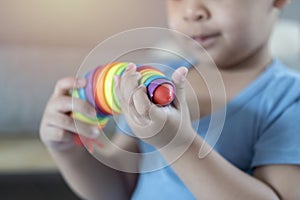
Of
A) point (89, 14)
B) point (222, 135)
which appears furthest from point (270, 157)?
point (89, 14)

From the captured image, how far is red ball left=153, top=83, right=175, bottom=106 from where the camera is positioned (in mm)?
212

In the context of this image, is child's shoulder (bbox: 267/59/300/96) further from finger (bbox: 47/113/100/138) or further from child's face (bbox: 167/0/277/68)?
finger (bbox: 47/113/100/138)

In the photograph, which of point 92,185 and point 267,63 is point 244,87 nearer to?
point 267,63

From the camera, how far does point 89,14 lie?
2.44ft

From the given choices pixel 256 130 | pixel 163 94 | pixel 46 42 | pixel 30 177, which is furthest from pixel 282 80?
pixel 46 42

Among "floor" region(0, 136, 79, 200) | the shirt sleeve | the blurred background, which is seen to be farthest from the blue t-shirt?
the blurred background

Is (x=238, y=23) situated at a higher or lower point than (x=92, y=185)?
higher

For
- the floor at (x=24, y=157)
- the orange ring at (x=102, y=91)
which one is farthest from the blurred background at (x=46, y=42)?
the orange ring at (x=102, y=91)

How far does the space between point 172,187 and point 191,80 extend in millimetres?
77

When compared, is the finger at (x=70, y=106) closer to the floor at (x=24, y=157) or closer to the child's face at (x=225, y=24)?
the child's face at (x=225, y=24)

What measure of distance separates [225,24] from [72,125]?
0.13 metres

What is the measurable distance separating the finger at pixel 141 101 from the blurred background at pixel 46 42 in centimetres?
38

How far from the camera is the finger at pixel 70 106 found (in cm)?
30

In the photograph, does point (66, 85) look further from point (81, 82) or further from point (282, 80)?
point (282, 80)
